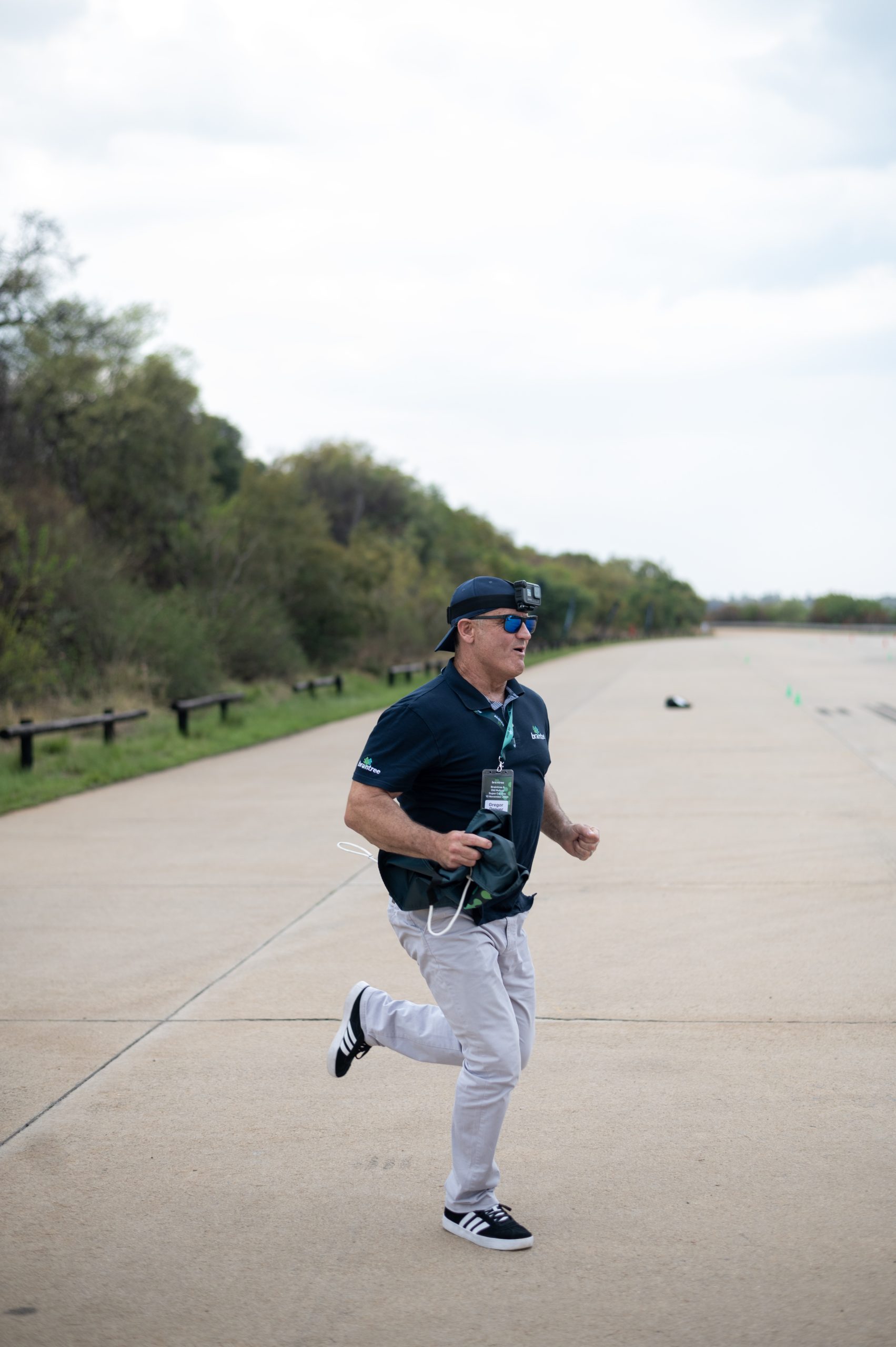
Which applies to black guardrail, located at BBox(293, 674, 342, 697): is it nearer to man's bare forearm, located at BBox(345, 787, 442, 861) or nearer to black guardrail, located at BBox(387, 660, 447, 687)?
black guardrail, located at BBox(387, 660, 447, 687)

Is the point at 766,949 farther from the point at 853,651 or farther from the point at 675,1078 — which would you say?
the point at 853,651

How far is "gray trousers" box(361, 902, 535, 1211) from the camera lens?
3688 millimetres

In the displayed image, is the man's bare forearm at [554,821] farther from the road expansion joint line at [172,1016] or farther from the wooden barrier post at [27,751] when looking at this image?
the wooden barrier post at [27,751]

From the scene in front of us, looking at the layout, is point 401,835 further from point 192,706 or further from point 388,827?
point 192,706

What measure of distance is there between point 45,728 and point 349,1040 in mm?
11349

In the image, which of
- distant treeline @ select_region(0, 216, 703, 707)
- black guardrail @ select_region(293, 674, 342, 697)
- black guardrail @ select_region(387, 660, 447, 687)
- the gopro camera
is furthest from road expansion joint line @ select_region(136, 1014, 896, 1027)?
black guardrail @ select_region(387, 660, 447, 687)

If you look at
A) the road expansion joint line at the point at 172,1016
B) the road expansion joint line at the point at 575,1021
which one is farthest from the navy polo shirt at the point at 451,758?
the road expansion joint line at the point at 575,1021

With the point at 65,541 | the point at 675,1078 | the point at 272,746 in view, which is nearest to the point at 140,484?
the point at 65,541

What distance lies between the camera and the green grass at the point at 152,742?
1398 cm

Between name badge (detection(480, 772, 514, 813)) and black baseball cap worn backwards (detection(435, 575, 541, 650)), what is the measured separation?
17.4 inches

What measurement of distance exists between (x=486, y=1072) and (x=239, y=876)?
18.8 feet

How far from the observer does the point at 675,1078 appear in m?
4.99

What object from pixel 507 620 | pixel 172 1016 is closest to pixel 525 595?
pixel 507 620

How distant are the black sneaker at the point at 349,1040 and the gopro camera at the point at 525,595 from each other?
4.43 feet
